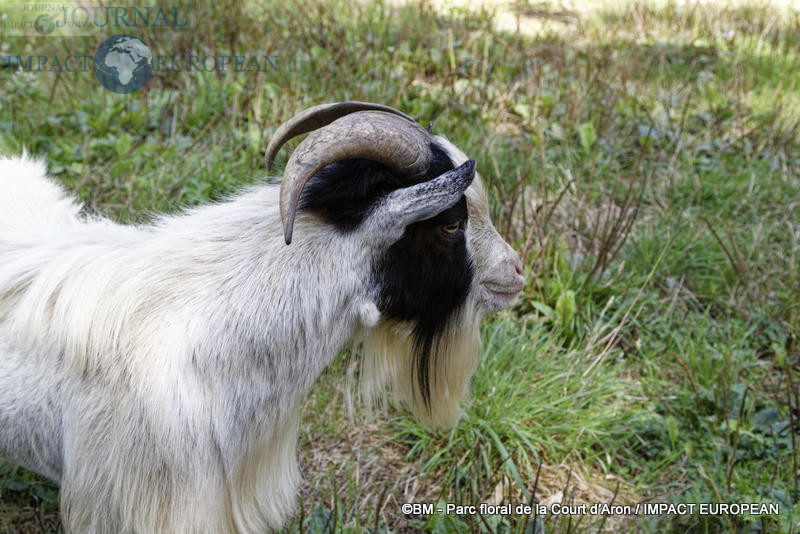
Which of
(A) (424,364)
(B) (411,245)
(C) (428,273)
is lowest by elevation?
(A) (424,364)

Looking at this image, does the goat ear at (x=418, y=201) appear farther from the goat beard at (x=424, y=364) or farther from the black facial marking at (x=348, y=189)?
the goat beard at (x=424, y=364)

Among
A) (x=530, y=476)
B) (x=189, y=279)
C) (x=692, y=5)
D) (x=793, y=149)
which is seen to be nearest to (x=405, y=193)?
(x=189, y=279)

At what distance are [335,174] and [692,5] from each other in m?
6.98

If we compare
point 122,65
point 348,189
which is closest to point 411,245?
point 348,189

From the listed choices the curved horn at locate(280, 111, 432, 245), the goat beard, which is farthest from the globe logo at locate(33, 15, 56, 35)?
the curved horn at locate(280, 111, 432, 245)

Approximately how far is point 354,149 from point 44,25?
5.15m

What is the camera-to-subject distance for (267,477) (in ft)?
8.59

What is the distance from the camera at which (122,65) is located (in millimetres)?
5375

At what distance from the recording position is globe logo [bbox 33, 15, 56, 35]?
19.8ft

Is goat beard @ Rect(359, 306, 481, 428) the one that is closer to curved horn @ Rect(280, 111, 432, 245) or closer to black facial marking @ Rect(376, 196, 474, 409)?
black facial marking @ Rect(376, 196, 474, 409)

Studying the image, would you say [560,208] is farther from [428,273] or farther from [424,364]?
[428,273]

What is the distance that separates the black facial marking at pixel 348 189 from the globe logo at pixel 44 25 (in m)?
4.92

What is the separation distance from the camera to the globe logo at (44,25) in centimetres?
603

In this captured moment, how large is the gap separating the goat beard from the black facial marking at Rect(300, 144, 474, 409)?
4cm
